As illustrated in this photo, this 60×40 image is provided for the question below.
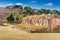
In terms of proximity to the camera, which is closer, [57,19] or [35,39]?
[35,39]

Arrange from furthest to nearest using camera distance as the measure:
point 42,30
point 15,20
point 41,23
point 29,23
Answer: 1. point 15,20
2. point 29,23
3. point 41,23
4. point 42,30

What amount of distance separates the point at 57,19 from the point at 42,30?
7.97 feet

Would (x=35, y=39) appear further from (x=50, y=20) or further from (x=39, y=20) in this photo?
(x=39, y=20)

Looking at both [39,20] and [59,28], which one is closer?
[59,28]

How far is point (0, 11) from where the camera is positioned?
203ft

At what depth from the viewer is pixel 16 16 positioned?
4000 centimetres

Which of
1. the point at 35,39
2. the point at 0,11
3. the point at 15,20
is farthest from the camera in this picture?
the point at 0,11

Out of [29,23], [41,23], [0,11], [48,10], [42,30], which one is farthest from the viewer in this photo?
[0,11]

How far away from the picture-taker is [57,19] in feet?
71.9

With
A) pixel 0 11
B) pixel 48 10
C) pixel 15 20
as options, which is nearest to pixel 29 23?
pixel 15 20

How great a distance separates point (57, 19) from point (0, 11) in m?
42.1

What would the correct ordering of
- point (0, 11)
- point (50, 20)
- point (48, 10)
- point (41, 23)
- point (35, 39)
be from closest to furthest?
1. point (35, 39)
2. point (50, 20)
3. point (41, 23)
4. point (48, 10)
5. point (0, 11)

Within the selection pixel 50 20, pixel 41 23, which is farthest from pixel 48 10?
pixel 50 20

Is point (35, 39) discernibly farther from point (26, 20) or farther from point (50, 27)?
point (26, 20)
